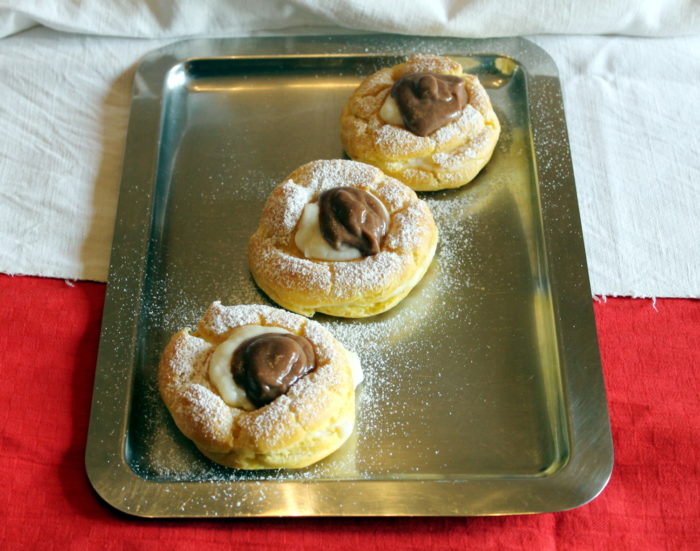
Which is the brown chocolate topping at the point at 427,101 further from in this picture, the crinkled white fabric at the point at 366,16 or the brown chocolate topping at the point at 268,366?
the brown chocolate topping at the point at 268,366

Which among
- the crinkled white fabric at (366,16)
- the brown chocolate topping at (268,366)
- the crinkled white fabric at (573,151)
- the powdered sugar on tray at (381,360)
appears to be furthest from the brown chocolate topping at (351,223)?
the crinkled white fabric at (366,16)

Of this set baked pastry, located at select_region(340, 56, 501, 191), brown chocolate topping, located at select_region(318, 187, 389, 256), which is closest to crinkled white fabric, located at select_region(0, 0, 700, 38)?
baked pastry, located at select_region(340, 56, 501, 191)

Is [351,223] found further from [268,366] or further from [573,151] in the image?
[573,151]

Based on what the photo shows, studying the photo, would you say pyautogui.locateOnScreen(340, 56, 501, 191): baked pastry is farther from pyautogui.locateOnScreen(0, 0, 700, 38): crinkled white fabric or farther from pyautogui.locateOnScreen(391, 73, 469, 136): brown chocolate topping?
pyautogui.locateOnScreen(0, 0, 700, 38): crinkled white fabric

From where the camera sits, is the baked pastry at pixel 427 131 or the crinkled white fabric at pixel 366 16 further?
the crinkled white fabric at pixel 366 16

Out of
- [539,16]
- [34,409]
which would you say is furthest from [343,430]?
[539,16]

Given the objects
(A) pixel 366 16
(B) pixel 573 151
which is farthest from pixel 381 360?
(A) pixel 366 16
